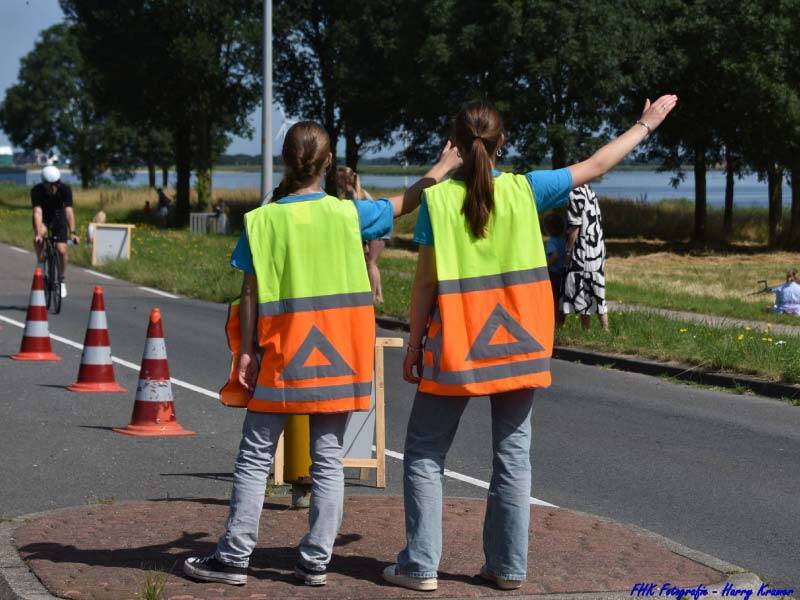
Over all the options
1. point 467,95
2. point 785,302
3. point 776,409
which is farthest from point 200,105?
point 776,409

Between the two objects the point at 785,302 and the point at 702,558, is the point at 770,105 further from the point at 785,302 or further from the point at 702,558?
the point at 702,558

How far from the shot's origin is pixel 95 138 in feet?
364

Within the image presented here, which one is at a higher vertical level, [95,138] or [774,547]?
[95,138]

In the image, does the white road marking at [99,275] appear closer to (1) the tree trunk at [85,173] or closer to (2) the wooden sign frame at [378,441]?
(2) the wooden sign frame at [378,441]

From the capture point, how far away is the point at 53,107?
11700cm

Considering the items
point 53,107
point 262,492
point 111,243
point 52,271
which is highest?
point 53,107

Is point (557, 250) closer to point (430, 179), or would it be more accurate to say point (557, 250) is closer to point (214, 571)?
point (430, 179)

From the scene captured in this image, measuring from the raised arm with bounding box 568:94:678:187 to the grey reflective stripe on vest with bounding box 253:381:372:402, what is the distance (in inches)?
44.6

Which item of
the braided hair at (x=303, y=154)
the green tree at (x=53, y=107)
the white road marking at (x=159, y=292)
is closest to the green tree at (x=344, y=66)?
the white road marking at (x=159, y=292)

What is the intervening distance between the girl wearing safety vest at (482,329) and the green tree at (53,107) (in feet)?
361

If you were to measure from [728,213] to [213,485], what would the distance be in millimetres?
Result: 41475

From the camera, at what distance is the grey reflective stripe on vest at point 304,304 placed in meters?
5.06

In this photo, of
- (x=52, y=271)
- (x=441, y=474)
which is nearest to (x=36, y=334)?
(x=52, y=271)

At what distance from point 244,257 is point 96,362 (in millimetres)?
6355
